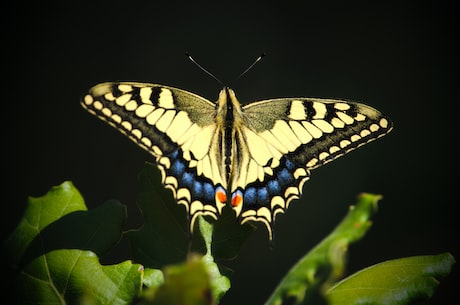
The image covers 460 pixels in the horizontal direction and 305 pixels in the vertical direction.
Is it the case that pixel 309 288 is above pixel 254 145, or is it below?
below

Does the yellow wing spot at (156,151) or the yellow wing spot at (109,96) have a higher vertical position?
the yellow wing spot at (109,96)

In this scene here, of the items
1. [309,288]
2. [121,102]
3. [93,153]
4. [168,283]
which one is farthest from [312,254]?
[93,153]

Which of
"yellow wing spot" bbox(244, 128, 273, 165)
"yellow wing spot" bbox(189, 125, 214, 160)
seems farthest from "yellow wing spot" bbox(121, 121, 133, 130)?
"yellow wing spot" bbox(244, 128, 273, 165)

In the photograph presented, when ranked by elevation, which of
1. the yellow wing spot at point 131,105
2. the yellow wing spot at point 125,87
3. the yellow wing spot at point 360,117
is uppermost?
the yellow wing spot at point 125,87

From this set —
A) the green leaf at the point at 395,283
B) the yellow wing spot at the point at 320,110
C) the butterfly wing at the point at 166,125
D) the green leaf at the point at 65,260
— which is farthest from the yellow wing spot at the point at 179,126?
the green leaf at the point at 395,283

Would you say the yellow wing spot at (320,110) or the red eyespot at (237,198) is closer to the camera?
the red eyespot at (237,198)

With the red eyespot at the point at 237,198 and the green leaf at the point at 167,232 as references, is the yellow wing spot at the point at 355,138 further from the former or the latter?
the green leaf at the point at 167,232

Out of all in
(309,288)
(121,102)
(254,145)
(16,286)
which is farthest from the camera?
(254,145)

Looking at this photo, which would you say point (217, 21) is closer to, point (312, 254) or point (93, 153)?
point (93, 153)
